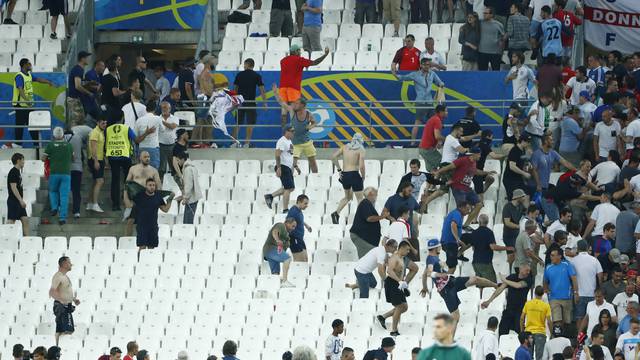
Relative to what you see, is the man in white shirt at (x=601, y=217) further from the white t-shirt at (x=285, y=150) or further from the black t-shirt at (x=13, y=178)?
the black t-shirt at (x=13, y=178)

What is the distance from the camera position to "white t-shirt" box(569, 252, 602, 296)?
26.1 metres

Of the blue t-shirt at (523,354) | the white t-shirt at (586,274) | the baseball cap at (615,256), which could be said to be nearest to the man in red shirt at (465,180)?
the baseball cap at (615,256)

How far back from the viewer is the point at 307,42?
3262cm

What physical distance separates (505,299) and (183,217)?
17.6ft

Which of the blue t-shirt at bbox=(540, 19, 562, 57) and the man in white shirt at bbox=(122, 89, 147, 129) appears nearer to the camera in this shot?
the man in white shirt at bbox=(122, 89, 147, 129)

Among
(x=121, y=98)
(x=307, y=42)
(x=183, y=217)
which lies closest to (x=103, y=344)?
(x=183, y=217)

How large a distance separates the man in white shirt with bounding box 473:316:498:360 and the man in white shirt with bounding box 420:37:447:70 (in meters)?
7.78

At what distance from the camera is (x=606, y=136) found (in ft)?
96.4

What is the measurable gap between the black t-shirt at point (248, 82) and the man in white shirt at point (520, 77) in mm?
3876

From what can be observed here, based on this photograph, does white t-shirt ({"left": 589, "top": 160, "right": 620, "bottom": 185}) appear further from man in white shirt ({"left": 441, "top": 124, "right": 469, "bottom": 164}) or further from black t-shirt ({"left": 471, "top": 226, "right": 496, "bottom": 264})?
black t-shirt ({"left": 471, "top": 226, "right": 496, "bottom": 264})

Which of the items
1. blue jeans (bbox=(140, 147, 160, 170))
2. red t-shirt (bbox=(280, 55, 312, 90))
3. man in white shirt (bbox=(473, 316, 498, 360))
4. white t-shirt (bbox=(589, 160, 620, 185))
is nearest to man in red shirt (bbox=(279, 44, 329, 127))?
red t-shirt (bbox=(280, 55, 312, 90))

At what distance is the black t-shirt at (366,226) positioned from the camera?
1080 inches

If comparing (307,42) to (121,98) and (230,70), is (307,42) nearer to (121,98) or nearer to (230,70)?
(230,70)

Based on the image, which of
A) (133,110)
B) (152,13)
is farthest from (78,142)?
(152,13)
